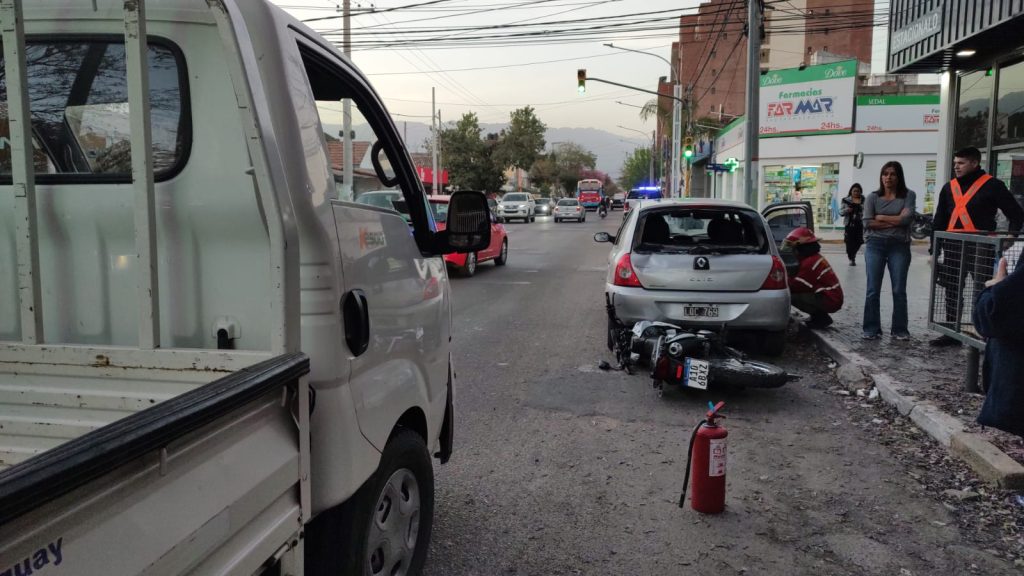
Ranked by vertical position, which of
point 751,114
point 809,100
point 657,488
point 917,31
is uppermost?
point 809,100

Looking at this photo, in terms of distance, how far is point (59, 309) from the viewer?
2365mm

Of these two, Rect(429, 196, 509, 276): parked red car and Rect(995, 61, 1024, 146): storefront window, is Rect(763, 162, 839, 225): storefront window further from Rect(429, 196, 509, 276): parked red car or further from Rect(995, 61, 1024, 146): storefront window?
Rect(995, 61, 1024, 146): storefront window

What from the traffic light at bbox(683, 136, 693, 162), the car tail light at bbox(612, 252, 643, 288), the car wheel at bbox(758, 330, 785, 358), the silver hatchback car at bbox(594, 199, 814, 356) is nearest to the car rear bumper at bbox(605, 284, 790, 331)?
the silver hatchback car at bbox(594, 199, 814, 356)

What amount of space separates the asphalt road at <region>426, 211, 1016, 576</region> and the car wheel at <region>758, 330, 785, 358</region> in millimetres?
401

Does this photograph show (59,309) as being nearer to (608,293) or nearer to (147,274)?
(147,274)

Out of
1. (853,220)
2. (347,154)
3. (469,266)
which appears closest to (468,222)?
(347,154)

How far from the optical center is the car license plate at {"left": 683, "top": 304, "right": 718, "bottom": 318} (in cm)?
698

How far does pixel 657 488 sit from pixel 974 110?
353 inches

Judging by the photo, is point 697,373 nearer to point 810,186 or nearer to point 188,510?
point 188,510

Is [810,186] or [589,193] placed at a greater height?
[589,193]

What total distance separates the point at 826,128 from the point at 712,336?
26479 millimetres

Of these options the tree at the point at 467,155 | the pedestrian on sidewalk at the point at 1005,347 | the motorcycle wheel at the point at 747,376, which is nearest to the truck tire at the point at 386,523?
the pedestrian on sidewalk at the point at 1005,347

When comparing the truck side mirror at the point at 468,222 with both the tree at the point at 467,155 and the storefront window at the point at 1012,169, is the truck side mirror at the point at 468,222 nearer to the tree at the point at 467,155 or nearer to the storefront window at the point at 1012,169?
the storefront window at the point at 1012,169

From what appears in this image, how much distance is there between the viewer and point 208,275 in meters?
2.22
